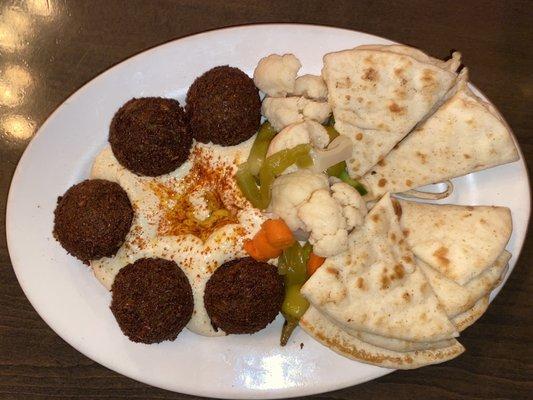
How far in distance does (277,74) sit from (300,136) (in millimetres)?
405

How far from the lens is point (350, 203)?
9.25 feet

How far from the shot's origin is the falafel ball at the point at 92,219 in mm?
2861

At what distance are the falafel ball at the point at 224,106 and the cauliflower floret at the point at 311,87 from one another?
243 millimetres

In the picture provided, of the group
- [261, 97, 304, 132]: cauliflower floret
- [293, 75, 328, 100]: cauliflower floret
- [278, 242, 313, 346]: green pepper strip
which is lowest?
[278, 242, 313, 346]: green pepper strip

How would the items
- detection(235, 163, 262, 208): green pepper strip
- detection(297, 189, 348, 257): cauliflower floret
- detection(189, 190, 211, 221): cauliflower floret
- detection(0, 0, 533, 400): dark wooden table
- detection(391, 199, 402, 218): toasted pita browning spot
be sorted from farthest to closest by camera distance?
detection(0, 0, 533, 400): dark wooden table
detection(189, 190, 211, 221): cauliflower floret
detection(235, 163, 262, 208): green pepper strip
detection(391, 199, 402, 218): toasted pita browning spot
detection(297, 189, 348, 257): cauliflower floret

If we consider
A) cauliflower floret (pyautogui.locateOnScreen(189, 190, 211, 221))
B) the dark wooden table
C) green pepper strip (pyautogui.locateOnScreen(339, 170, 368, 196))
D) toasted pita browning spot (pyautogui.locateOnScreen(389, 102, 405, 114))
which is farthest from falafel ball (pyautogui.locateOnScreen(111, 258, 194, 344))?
toasted pita browning spot (pyautogui.locateOnScreen(389, 102, 405, 114))

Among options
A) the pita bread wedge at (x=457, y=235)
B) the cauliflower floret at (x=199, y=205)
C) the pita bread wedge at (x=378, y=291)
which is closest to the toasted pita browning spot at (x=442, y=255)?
the pita bread wedge at (x=457, y=235)

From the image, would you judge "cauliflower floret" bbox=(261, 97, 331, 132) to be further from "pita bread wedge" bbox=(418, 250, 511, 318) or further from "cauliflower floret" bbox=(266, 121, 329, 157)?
"pita bread wedge" bbox=(418, 250, 511, 318)

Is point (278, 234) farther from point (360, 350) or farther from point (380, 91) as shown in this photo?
point (380, 91)

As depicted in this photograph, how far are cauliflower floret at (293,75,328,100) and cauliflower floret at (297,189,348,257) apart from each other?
1.93ft

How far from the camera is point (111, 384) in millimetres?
3357

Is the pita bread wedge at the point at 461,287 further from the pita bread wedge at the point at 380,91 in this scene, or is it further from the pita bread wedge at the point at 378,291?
the pita bread wedge at the point at 380,91

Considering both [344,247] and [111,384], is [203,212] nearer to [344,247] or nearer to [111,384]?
[344,247]

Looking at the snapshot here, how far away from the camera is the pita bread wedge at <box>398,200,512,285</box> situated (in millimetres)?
2795
